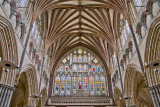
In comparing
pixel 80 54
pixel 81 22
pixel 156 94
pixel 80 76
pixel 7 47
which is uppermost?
pixel 81 22

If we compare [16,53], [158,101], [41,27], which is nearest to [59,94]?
[41,27]

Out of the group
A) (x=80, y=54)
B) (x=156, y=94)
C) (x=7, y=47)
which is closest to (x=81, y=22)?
(x=80, y=54)

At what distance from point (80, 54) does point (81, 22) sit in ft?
20.6

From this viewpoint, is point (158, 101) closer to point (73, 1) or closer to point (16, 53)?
point (16, 53)

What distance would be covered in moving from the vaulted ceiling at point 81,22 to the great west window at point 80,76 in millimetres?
1725

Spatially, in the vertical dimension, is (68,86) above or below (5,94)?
A: above

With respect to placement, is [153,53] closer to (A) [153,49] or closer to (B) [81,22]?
(A) [153,49]

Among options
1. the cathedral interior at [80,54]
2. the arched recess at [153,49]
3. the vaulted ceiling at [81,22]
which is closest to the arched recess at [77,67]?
the cathedral interior at [80,54]

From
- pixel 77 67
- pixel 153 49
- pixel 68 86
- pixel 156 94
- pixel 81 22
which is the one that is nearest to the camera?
pixel 156 94

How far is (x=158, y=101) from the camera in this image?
918cm

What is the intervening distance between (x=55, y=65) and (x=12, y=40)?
1453cm

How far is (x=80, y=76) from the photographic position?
2367 cm

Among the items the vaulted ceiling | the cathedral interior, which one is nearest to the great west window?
the cathedral interior

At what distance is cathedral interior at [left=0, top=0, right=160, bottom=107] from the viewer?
10.1m
